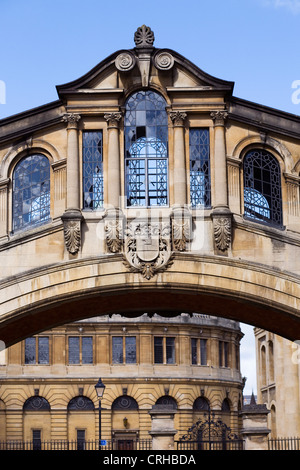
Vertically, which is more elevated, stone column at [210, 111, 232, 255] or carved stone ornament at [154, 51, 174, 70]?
carved stone ornament at [154, 51, 174, 70]

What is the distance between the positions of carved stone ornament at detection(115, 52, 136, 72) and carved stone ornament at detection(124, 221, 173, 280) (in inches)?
178

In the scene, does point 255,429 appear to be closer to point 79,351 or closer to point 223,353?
point 79,351

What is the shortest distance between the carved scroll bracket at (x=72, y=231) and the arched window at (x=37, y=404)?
49.3m

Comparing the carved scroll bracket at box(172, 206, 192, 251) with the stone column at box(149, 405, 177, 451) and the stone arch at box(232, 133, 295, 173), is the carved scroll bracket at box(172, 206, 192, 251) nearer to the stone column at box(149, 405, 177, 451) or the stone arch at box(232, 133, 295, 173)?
the stone arch at box(232, 133, 295, 173)

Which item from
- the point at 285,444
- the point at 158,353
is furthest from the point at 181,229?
the point at 158,353

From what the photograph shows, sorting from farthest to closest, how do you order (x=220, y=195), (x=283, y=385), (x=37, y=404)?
→ (x=37, y=404) → (x=283, y=385) → (x=220, y=195)

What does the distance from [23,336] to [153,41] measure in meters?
10.2

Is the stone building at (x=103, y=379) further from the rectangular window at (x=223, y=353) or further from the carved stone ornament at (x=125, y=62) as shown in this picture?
the carved stone ornament at (x=125, y=62)

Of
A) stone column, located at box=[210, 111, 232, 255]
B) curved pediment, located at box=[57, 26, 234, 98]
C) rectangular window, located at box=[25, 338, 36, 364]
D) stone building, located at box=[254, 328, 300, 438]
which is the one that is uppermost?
curved pediment, located at box=[57, 26, 234, 98]

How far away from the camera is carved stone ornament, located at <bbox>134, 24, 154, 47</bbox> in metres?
26.7

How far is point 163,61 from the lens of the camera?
86.8ft

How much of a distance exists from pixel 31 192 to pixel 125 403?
49.3 meters

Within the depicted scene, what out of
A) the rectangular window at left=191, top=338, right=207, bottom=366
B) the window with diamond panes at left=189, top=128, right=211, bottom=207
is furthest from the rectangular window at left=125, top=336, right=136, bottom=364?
the window with diamond panes at left=189, top=128, right=211, bottom=207
